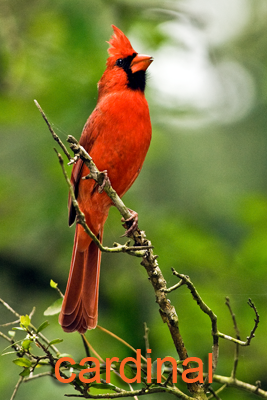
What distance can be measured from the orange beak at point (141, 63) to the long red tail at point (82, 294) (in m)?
0.72

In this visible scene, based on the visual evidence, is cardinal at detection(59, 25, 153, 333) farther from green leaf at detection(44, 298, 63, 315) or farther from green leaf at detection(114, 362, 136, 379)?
green leaf at detection(114, 362, 136, 379)

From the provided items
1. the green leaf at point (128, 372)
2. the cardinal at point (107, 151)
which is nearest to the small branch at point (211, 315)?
the green leaf at point (128, 372)

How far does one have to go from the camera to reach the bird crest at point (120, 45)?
195 cm

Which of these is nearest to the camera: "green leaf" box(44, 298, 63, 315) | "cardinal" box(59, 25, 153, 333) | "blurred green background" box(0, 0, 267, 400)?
"green leaf" box(44, 298, 63, 315)

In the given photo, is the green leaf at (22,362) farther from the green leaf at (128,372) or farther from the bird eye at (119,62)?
the bird eye at (119,62)

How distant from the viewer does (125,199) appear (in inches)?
105

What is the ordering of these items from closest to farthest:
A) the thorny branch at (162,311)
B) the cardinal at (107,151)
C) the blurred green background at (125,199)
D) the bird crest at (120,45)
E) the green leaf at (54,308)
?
the thorny branch at (162,311) → the green leaf at (54,308) → the cardinal at (107,151) → the bird crest at (120,45) → the blurred green background at (125,199)

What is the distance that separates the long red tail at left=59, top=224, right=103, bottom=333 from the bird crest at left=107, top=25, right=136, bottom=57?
763mm

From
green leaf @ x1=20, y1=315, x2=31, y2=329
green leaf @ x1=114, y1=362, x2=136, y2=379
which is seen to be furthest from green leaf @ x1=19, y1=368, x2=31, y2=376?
green leaf @ x1=114, y1=362, x2=136, y2=379

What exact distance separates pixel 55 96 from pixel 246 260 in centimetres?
125

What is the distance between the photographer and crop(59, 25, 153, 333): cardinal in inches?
70.0

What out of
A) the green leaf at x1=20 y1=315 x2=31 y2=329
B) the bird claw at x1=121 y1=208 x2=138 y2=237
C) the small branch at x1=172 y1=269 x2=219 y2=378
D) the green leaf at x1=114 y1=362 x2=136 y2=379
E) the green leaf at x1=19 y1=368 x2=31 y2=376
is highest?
the bird claw at x1=121 y1=208 x2=138 y2=237

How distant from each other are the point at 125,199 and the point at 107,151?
83cm

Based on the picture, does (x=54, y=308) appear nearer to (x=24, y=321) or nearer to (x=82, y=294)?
(x=82, y=294)
